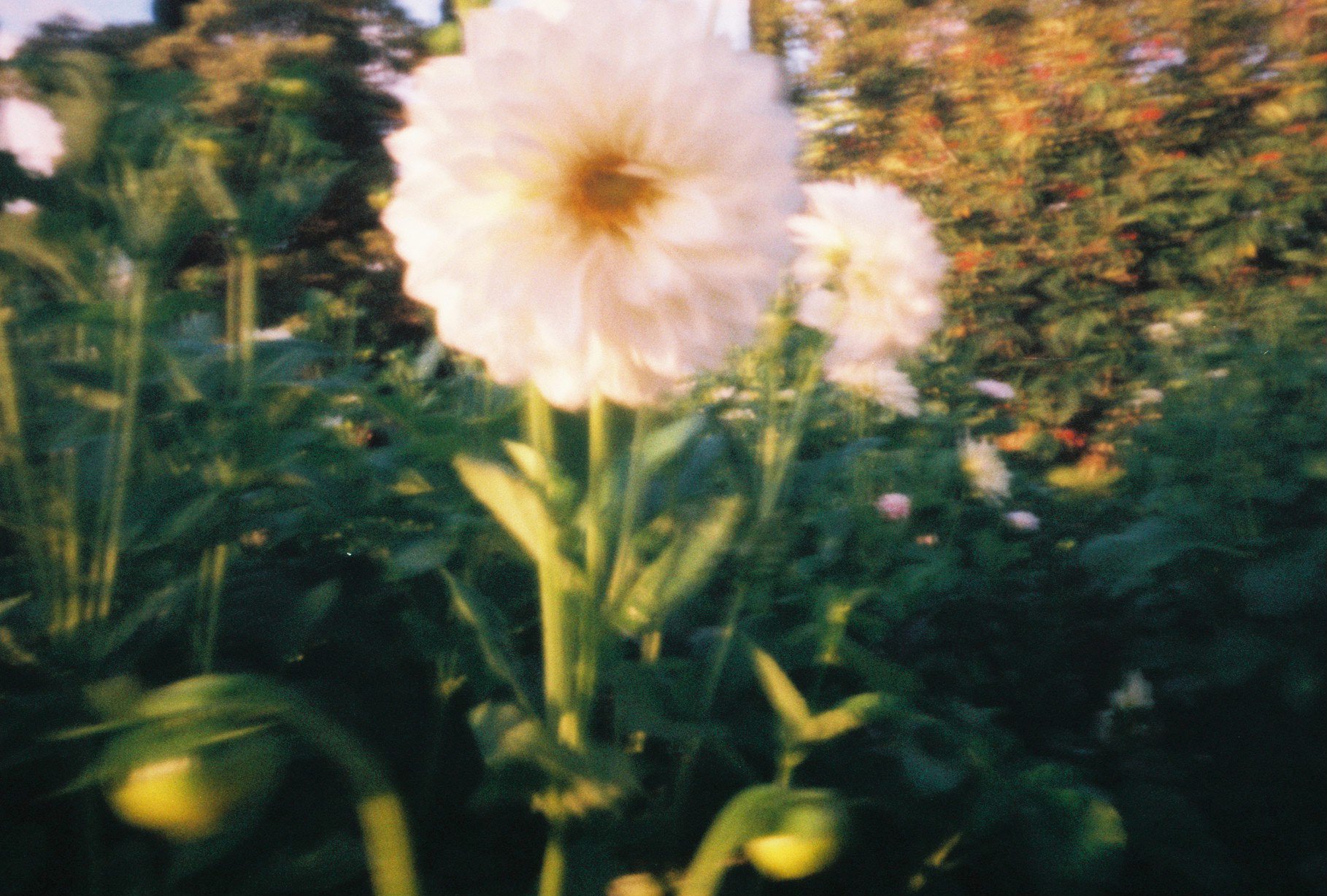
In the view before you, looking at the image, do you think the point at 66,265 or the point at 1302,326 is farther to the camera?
the point at 1302,326

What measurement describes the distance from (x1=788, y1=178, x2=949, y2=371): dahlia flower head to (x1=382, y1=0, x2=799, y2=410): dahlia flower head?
36 centimetres

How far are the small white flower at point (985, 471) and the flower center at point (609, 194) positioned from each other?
50.7 inches

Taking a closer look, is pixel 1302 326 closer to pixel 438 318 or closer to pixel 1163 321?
pixel 1163 321

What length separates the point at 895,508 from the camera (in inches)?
63.1

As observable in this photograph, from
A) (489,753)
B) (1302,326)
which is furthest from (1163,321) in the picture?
(489,753)

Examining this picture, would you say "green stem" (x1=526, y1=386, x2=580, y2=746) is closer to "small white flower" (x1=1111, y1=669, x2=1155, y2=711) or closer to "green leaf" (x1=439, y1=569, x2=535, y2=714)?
"green leaf" (x1=439, y1=569, x2=535, y2=714)

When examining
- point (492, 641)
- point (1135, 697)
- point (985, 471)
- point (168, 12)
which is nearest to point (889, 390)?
point (985, 471)

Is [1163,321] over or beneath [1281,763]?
over

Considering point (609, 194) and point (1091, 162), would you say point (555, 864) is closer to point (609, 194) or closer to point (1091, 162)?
point (609, 194)

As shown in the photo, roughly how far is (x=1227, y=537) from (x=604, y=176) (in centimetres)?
111

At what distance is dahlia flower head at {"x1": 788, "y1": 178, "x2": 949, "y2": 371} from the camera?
3.49 feet

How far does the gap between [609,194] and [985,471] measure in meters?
1.39

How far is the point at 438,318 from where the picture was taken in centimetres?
72

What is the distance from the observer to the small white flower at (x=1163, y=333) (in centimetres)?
268
